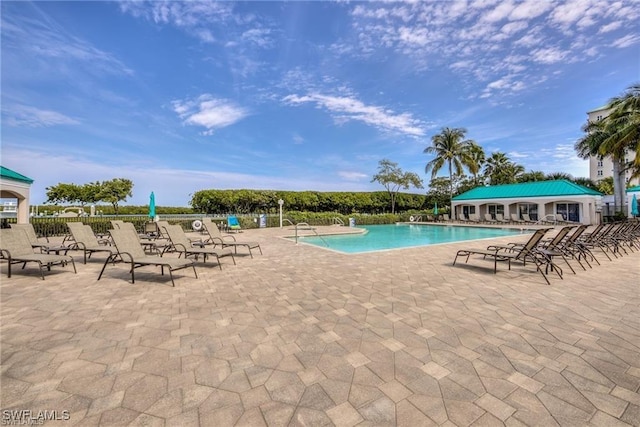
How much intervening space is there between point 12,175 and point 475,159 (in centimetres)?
4226

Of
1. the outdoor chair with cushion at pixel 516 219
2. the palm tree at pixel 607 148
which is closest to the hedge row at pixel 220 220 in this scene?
the outdoor chair with cushion at pixel 516 219

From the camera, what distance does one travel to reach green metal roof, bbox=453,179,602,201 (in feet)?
81.4

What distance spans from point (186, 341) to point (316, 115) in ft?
91.9

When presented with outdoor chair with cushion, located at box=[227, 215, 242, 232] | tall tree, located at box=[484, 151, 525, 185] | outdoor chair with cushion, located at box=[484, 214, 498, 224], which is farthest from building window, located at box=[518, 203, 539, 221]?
outdoor chair with cushion, located at box=[227, 215, 242, 232]

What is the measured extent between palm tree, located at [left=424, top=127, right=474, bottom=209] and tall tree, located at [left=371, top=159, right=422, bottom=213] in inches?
151

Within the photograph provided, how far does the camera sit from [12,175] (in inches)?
A: 540

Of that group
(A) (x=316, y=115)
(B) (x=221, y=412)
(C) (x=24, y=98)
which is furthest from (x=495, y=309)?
(A) (x=316, y=115)

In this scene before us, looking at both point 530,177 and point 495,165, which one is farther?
point 530,177

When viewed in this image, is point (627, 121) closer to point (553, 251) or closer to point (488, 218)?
point (488, 218)

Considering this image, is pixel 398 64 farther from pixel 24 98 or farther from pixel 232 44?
pixel 24 98

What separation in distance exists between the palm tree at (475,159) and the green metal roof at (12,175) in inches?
1507

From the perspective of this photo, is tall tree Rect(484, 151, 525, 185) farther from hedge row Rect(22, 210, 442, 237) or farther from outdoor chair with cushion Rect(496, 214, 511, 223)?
hedge row Rect(22, 210, 442, 237)

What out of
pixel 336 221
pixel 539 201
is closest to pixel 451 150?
pixel 539 201

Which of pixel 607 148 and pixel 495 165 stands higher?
pixel 495 165
